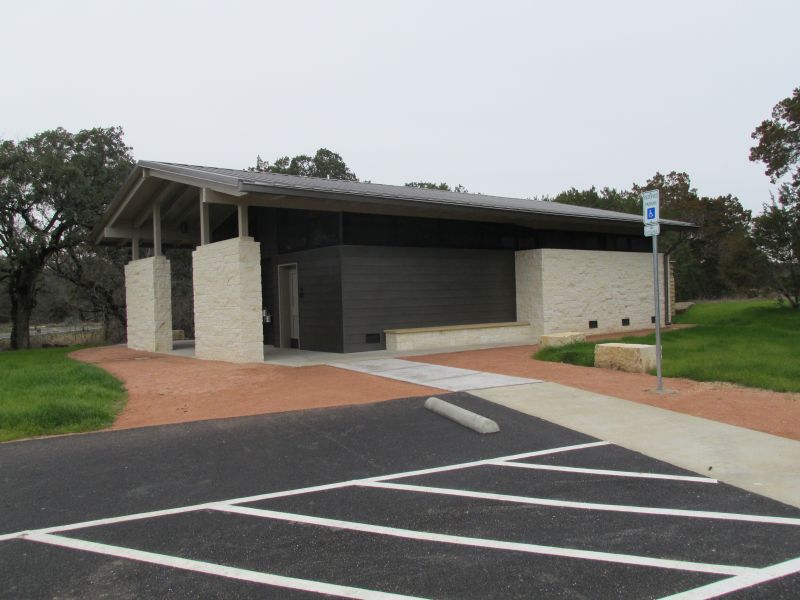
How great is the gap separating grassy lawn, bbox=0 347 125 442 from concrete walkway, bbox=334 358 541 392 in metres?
4.25

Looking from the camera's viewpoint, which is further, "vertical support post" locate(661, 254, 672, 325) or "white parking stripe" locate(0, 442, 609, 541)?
"vertical support post" locate(661, 254, 672, 325)

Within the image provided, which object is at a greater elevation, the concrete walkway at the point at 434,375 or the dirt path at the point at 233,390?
the concrete walkway at the point at 434,375

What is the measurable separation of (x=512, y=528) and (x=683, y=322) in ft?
71.0

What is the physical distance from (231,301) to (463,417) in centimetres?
793

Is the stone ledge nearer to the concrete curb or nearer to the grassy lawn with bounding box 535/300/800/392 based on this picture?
the grassy lawn with bounding box 535/300/800/392

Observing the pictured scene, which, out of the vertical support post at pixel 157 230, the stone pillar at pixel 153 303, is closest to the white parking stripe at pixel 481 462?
the stone pillar at pixel 153 303

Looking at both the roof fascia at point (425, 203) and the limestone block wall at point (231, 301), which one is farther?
the limestone block wall at point (231, 301)

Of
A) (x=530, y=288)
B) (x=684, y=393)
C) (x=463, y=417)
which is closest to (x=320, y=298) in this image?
(x=530, y=288)

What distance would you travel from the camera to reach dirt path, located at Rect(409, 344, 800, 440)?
7.13 metres

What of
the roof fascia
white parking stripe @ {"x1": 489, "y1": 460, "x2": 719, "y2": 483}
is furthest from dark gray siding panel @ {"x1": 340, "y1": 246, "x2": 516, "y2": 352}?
white parking stripe @ {"x1": 489, "y1": 460, "x2": 719, "y2": 483}

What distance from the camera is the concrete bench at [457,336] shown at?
14.8m

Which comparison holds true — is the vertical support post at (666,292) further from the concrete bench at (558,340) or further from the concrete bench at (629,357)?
the concrete bench at (629,357)

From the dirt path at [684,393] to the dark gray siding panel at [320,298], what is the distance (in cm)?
323

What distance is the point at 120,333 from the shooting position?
2953 centimetres
